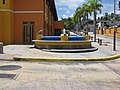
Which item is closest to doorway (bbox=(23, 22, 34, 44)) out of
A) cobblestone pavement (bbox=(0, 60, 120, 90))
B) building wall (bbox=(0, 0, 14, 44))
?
building wall (bbox=(0, 0, 14, 44))

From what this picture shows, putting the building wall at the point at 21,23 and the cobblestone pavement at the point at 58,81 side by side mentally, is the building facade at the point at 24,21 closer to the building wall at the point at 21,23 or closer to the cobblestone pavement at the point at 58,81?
the building wall at the point at 21,23

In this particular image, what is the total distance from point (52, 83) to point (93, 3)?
4366cm

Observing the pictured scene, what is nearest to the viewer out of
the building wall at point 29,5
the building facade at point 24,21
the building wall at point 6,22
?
the building wall at point 6,22

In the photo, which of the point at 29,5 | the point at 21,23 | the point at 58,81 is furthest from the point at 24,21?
the point at 58,81

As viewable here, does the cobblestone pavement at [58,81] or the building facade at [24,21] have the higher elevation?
the building facade at [24,21]

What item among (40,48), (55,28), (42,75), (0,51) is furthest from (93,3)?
(42,75)

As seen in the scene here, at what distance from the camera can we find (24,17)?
34.1 m

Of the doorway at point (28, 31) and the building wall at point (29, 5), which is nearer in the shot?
the building wall at point (29, 5)

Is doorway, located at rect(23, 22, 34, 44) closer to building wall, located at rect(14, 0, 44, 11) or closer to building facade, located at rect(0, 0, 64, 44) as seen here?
building facade, located at rect(0, 0, 64, 44)

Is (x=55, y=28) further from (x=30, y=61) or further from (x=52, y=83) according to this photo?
(x=52, y=83)

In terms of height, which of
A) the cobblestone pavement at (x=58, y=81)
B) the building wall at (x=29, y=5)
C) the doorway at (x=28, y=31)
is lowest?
the cobblestone pavement at (x=58, y=81)

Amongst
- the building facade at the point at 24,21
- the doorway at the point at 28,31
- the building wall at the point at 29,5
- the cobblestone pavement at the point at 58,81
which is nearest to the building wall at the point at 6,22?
the building facade at the point at 24,21

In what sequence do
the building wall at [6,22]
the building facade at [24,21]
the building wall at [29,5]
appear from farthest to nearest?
the building wall at [29,5] → the building facade at [24,21] → the building wall at [6,22]

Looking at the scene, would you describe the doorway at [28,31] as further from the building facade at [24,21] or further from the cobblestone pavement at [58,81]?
the cobblestone pavement at [58,81]
